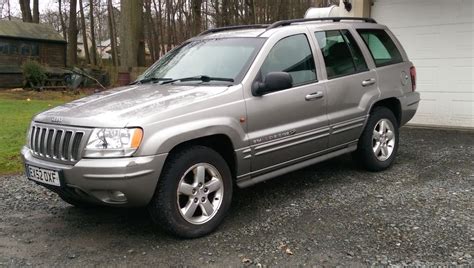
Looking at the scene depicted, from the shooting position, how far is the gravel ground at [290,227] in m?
3.77

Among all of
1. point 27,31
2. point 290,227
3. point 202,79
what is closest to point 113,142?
point 202,79

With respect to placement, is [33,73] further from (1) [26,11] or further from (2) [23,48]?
(1) [26,11]

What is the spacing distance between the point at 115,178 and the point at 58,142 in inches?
26.1

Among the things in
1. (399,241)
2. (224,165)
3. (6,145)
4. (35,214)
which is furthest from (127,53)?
(399,241)

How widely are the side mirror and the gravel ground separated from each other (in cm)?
117

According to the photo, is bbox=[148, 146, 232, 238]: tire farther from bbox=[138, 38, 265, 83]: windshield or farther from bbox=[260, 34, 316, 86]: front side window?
bbox=[260, 34, 316, 86]: front side window

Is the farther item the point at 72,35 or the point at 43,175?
the point at 72,35

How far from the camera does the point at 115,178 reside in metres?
3.64

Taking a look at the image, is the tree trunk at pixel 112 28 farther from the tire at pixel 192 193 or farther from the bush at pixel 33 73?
the tire at pixel 192 193

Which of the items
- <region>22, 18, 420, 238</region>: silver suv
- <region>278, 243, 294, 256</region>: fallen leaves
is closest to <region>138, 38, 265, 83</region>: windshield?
<region>22, 18, 420, 238</region>: silver suv

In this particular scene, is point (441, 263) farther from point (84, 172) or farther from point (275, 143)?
point (84, 172)

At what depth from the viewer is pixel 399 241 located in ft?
13.1

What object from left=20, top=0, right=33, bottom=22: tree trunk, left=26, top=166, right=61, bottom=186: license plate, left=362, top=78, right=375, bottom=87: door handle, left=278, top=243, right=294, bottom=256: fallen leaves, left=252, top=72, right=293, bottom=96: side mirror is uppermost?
left=20, top=0, right=33, bottom=22: tree trunk

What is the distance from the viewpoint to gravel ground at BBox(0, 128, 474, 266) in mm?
3773
